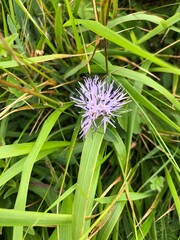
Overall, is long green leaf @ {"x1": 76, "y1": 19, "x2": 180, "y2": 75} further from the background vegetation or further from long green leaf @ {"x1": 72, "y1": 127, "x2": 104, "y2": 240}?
long green leaf @ {"x1": 72, "y1": 127, "x2": 104, "y2": 240}

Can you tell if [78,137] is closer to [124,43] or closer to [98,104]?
[98,104]

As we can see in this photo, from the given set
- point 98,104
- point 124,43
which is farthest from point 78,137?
point 124,43

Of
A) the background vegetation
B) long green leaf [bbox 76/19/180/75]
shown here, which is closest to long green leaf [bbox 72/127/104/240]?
the background vegetation

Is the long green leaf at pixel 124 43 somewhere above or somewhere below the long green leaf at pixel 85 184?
above

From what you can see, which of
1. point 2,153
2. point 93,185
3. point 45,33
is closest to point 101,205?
point 93,185

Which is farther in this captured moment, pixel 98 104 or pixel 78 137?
pixel 78 137

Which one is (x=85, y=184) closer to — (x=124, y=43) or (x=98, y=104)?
(x=98, y=104)

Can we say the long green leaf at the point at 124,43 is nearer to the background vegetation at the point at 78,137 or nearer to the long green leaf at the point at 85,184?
the background vegetation at the point at 78,137

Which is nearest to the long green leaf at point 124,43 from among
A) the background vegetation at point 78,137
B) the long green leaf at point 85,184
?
the background vegetation at point 78,137

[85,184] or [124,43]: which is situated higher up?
[124,43]

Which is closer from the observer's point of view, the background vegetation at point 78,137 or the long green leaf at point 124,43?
the long green leaf at point 124,43

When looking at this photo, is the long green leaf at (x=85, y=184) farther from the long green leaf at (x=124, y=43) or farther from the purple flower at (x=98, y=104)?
the long green leaf at (x=124, y=43)
